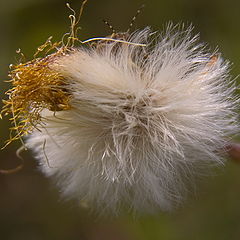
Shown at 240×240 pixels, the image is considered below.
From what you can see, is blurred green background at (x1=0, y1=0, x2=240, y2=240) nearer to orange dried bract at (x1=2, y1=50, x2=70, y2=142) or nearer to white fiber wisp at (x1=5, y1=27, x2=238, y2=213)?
white fiber wisp at (x1=5, y1=27, x2=238, y2=213)

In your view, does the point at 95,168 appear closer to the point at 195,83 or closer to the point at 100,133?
the point at 100,133

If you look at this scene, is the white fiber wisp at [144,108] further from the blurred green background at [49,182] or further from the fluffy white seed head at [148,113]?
the blurred green background at [49,182]

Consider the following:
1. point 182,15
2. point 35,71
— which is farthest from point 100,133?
point 182,15

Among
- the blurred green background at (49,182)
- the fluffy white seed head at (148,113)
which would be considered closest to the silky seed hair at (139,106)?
the fluffy white seed head at (148,113)

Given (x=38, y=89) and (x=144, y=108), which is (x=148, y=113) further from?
(x=38, y=89)

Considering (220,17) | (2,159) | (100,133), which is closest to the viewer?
(100,133)

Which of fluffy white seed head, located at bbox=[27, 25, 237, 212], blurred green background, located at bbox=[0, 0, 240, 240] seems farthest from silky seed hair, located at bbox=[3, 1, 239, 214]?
blurred green background, located at bbox=[0, 0, 240, 240]
